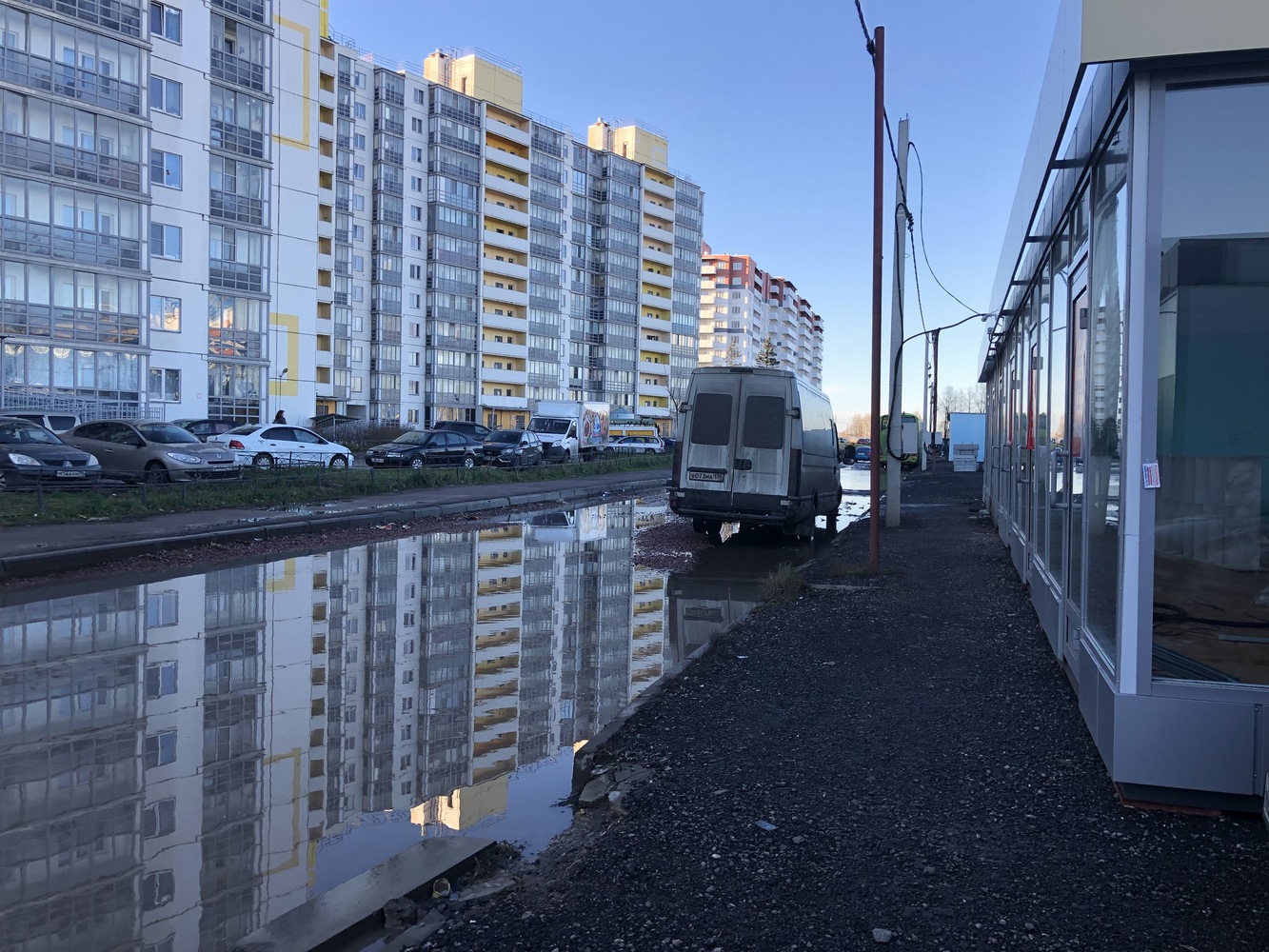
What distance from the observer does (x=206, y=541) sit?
16.0m

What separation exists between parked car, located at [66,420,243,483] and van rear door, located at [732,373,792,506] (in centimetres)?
1343

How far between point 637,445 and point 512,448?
22443mm

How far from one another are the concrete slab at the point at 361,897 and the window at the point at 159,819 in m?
1.15

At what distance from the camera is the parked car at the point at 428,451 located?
126 feet

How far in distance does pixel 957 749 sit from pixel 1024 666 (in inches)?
89.3

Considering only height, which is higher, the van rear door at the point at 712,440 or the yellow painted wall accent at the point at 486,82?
the yellow painted wall accent at the point at 486,82

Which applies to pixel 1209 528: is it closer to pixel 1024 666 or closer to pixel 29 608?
pixel 1024 666

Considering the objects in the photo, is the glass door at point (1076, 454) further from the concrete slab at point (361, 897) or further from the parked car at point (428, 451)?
the parked car at point (428, 451)

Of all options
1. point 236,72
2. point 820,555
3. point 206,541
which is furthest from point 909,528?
point 236,72

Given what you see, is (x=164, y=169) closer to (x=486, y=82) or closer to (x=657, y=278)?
(x=486, y=82)

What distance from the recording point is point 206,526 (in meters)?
17.0

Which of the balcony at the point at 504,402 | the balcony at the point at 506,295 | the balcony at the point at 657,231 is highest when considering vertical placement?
the balcony at the point at 657,231

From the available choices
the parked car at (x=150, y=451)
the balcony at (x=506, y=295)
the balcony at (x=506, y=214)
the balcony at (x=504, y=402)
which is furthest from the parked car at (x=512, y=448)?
the balcony at (x=506, y=214)

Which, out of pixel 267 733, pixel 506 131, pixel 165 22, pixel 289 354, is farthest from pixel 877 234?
pixel 506 131
